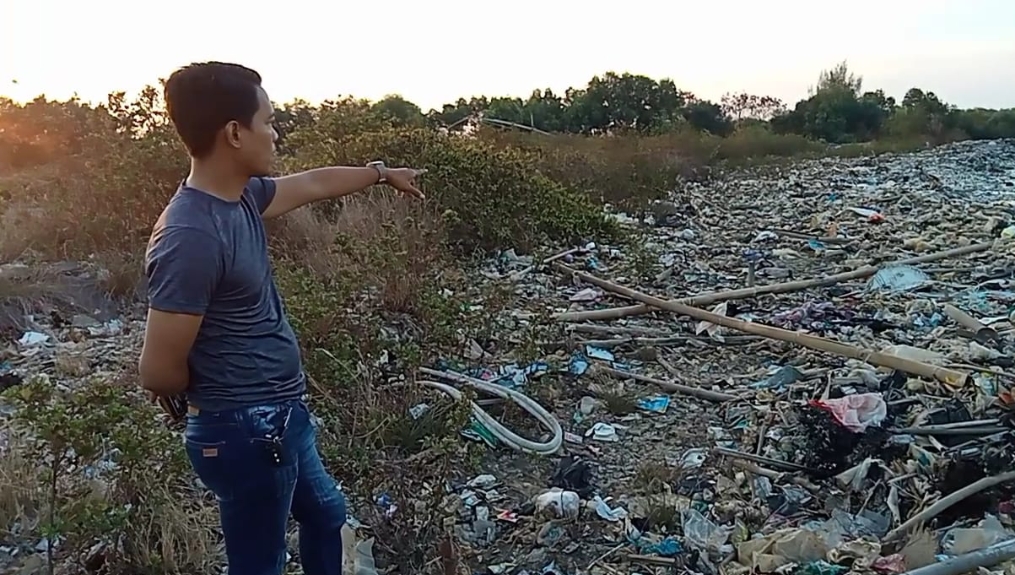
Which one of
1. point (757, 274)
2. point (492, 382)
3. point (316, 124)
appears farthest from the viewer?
point (316, 124)

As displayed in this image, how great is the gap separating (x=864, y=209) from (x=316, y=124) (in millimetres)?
6092

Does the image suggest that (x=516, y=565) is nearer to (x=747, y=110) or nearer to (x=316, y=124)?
(x=316, y=124)

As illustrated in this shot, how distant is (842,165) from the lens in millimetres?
16953

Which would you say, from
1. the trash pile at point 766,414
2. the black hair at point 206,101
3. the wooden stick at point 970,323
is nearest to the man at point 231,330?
the black hair at point 206,101

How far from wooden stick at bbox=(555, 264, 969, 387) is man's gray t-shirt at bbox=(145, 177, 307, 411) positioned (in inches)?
121

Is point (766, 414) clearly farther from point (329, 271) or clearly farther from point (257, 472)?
point (329, 271)

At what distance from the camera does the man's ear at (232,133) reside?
62.7 inches

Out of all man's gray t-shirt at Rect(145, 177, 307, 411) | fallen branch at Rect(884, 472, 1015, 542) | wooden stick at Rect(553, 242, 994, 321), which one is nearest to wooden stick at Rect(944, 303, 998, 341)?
wooden stick at Rect(553, 242, 994, 321)

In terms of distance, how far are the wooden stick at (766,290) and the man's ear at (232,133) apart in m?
3.51

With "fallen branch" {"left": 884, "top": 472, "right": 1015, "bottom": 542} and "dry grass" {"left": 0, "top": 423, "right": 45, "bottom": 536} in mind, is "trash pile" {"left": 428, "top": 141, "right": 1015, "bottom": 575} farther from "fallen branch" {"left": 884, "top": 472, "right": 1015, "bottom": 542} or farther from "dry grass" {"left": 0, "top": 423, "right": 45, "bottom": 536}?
"dry grass" {"left": 0, "top": 423, "right": 45, "bottom": 536}

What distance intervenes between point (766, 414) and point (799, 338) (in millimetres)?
972

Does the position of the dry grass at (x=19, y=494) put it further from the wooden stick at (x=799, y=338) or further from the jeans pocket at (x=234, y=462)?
the wooden stick at (x=799, y=338)

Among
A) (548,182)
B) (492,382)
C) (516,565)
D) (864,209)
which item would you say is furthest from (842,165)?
(516,565)

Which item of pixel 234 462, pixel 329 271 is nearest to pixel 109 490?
pixel 234 462
